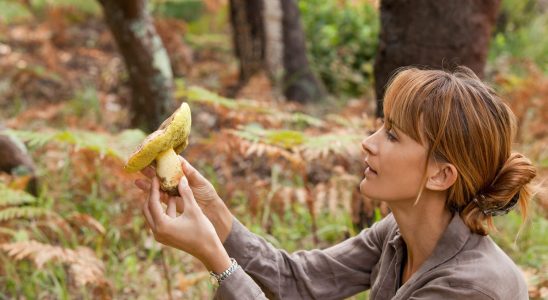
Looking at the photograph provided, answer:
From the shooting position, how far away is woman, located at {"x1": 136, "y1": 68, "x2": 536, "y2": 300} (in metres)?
1.75

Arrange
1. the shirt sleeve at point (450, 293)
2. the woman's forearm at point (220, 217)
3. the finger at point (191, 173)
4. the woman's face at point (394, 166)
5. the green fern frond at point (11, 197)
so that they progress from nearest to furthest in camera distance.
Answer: the shirt sleeve at point (450, 293) → the woman's face at point (394, 166) → the finger at point (191, 173) → the woman's forearm at point (220, 217) → the green fern frond at point (11, 197)

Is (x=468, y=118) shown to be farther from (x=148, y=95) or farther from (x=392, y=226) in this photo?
(x=148, y=95)

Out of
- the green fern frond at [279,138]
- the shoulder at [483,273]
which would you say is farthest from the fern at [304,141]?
the shoulder at [483,273]

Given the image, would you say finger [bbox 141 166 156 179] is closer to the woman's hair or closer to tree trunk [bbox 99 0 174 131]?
the woman's hair

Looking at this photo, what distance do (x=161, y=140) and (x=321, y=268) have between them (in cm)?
80

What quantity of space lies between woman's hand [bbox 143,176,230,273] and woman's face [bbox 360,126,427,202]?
46 cm

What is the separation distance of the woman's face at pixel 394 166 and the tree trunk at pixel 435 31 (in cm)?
128

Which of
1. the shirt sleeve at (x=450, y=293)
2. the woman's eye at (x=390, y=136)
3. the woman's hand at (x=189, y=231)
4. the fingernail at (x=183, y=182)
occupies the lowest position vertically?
the shirt sleeve at (x=450, y=293)

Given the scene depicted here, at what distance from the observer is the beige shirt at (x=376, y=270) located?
1746 millimetres

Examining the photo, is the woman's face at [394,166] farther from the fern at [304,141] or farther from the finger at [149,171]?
the fern at [304,141]

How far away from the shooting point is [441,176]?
1.83 m

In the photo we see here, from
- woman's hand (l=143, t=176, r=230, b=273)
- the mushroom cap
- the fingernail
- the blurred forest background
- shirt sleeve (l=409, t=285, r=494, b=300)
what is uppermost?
the mushroom cap

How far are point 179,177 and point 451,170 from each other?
0.76m

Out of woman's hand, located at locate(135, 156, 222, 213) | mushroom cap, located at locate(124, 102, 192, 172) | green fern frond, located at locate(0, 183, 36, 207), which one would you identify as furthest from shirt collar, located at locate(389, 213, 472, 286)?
green fern frond, located at locate(0, 183, 36, 207)
